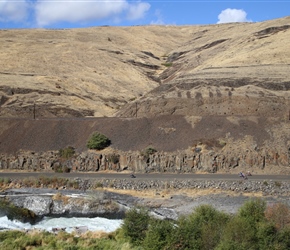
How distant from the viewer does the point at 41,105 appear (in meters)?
73.1

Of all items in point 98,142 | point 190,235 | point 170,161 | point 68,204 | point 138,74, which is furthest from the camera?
point 138,74

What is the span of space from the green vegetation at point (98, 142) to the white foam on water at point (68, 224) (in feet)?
57.8

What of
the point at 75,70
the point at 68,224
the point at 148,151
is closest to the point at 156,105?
the point at 148,151

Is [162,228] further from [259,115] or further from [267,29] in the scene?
[267,29]

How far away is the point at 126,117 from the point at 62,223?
94.7 feet

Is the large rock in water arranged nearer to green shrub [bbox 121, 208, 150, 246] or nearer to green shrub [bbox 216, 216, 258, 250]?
green shrub [bbox 121, 208, 150, 246]

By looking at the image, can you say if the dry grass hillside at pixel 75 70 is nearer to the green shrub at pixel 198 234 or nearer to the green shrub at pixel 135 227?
the green shrub at pixel 135 227

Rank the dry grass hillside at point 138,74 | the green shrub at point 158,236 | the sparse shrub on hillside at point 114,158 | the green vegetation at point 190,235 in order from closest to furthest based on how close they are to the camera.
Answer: the green vegetation at point 190,235
the green shrub at point 158,236
the sparse shrub on hillside at point 114,158
the dry grass hillside at point 138,74

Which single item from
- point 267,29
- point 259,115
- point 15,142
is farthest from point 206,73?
point 15,142

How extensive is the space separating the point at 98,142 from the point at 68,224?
64.8 feet

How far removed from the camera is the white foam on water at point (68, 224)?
1262 inches

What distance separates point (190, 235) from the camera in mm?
22750

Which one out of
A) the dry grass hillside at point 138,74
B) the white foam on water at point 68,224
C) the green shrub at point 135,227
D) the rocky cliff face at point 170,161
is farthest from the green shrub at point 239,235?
the dry grass hillside at point 138,74

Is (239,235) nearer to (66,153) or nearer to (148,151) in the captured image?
(148,151)
